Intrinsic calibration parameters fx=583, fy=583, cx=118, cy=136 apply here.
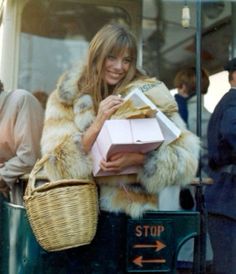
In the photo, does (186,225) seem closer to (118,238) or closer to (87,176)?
(118,238)

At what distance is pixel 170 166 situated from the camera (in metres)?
2.97

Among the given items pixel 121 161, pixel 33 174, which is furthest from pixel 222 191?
pixel 33 174

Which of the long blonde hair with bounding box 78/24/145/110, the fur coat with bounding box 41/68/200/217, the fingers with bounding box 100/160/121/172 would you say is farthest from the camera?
the long blonde hair with bounding box 78/24/145/110

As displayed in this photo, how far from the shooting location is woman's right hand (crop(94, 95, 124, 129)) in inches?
114

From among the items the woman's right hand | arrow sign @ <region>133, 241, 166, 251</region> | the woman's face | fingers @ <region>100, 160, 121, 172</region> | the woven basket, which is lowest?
arrow sign @ <region>133, 241, 166, 251</region>

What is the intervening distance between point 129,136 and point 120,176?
1.20 ft

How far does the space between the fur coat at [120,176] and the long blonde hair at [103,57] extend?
0.05 metres

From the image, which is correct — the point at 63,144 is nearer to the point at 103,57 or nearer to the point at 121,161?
the point at 121,161

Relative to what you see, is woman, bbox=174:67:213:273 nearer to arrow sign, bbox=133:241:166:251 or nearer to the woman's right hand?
arrow sign, bbox=133:241:166:251

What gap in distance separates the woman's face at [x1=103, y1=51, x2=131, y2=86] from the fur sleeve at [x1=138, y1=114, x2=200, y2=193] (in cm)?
48

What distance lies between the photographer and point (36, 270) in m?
3.19

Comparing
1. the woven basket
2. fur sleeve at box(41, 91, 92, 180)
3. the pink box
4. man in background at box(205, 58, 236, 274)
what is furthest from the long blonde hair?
man in background at box(205, 58, 236, 274)

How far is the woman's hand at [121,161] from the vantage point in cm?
287

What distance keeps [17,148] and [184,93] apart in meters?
1.74
